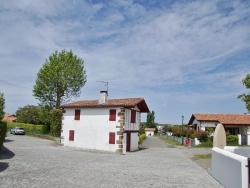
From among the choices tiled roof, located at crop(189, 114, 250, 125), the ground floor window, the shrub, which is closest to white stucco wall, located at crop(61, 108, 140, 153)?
the shrub

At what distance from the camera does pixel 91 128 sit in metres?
25.9

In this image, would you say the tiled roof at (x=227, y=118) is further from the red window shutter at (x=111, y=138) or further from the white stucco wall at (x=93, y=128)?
the red window shutter at (x=111, y=138)

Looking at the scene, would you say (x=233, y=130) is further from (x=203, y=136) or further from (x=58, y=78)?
(x=58, y=78)

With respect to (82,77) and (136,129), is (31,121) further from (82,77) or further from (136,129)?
(136,129)

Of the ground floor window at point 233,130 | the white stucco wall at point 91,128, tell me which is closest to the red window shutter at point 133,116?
the white stucco wall at point 91,128

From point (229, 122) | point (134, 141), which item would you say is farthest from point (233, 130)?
point (134, 141)

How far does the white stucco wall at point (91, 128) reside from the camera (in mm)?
24812

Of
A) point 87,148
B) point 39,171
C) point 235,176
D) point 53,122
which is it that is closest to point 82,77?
point 53,122

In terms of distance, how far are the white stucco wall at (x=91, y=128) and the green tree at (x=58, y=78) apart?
1292 centimetres

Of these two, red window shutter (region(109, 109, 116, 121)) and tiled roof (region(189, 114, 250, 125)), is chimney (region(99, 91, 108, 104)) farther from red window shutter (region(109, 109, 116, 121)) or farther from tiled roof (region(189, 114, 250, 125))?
tiled roof (region(189, 114, 250, 125))

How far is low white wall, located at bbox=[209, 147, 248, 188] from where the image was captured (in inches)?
345

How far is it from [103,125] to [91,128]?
59.3 inches

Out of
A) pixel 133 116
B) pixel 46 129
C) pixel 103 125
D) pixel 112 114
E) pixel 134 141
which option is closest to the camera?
pixel 112 114

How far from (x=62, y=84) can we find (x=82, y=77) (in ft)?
11.4
